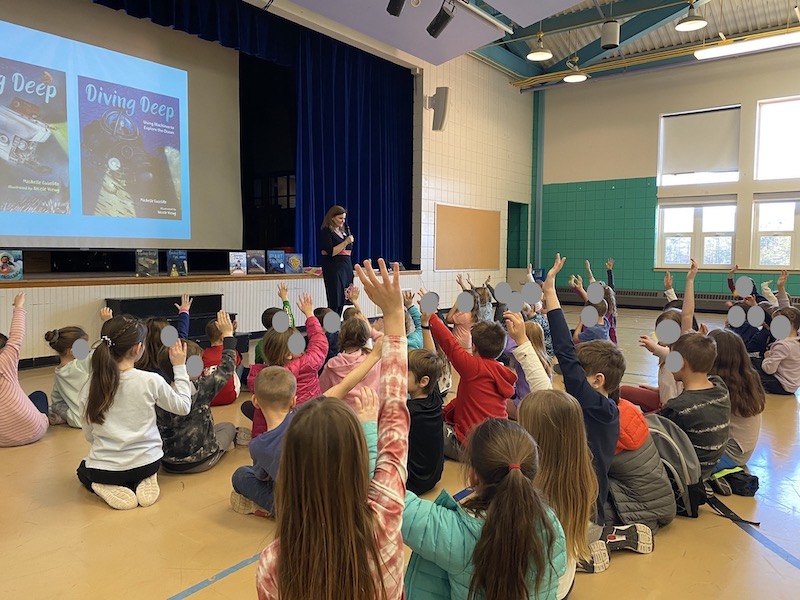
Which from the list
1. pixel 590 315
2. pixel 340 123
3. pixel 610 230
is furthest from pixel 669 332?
pixel 610 230

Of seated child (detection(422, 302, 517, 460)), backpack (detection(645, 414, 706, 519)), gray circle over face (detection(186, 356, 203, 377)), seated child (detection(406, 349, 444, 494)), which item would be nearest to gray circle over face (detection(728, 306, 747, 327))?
backpack (detection(645, 414, 706, 519))

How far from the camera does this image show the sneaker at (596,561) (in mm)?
1698

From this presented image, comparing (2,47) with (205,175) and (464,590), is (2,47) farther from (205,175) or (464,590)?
(464,590)

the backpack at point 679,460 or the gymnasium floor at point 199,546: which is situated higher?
the backpack at point 679,460

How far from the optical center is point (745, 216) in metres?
8.73

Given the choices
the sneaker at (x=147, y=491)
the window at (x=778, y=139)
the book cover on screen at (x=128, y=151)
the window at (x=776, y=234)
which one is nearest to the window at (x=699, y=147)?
the window at (x=778, y=139)

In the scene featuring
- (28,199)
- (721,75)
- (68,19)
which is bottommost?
(28,199)

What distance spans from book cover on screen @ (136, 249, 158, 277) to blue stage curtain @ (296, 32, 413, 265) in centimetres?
172

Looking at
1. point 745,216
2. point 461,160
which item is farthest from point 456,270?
point 745,216

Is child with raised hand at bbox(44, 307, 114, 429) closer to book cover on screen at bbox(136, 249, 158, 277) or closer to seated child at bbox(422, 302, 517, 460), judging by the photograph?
seated child at bbox(422, 302, 517, 460)

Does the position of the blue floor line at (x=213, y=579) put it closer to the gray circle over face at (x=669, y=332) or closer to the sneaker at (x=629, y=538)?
the sneaker at (x=629, y=538)

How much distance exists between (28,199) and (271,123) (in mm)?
2910

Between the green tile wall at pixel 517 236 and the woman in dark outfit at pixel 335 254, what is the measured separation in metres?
6.24

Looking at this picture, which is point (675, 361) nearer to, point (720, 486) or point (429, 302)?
point (720, 486)
